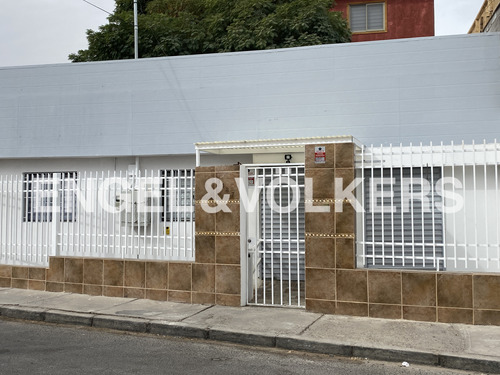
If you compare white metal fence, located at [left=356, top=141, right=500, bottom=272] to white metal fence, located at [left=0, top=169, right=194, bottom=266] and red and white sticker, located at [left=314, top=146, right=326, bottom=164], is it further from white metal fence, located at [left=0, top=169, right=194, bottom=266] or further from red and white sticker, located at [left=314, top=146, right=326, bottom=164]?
white metal fence, located at [left=0, top=169, right=194, bottom=266]

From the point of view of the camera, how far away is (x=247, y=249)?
27.9 ft

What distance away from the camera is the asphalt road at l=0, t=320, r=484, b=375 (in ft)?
18.3

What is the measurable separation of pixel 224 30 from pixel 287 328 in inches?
537

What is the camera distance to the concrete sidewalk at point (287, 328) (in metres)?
5.98

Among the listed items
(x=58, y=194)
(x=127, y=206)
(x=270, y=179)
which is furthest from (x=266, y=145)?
(x=58, y=194)

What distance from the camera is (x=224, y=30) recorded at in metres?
18.5

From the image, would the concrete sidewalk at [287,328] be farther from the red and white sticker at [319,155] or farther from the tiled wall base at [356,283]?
the red and white sticker at [319,155]

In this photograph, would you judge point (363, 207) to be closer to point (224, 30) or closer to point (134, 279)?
point (134, 279)

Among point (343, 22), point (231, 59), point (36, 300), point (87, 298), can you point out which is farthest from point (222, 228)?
point (343, 22)

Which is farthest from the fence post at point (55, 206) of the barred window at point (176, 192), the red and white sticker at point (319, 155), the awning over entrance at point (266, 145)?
the red and white sticker at point (319, 155)

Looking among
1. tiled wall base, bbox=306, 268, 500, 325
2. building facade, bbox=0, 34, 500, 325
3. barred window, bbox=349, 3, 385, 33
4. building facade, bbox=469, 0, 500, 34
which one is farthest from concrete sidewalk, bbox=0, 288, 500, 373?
barred window, bbox=349, 3, 385, 33

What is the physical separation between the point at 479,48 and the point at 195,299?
282 inches

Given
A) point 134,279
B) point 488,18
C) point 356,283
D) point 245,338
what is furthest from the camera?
point 488,18

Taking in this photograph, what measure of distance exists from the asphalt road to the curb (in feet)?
0.39
